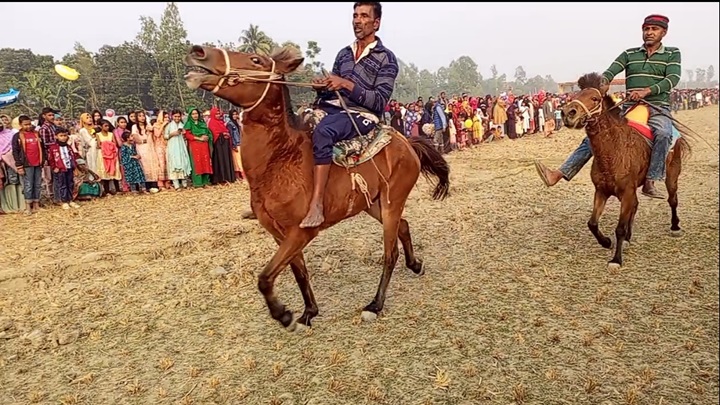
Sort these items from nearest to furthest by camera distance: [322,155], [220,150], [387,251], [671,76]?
[322,155]
[387,251]
[671,76]
[220,150]

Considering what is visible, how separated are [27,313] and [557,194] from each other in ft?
26.2

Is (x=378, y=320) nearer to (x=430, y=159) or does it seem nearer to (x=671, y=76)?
(x=430, y=159)

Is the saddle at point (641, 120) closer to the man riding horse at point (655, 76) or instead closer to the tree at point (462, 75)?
the man riding horse at point (655, 76)

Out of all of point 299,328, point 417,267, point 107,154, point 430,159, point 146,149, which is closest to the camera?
point 299,328

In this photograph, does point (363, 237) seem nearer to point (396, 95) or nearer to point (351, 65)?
point (351, 65)

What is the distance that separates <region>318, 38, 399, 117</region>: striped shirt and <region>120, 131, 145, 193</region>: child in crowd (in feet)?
25.6

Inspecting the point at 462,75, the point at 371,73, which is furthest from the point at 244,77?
the point at 462,75

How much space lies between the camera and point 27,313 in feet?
15.8

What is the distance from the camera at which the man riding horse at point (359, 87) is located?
391 centimetres

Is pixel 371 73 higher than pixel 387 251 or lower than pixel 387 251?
higher

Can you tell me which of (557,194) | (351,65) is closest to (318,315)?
(351,65)

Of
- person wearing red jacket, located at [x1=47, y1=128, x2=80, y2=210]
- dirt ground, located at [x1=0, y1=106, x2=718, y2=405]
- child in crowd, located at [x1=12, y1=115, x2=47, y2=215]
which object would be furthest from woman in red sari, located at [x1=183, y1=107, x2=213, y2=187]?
dirt ground, located at [x1=0, y1=106, x2=718, y2=405]

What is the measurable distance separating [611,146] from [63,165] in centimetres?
911

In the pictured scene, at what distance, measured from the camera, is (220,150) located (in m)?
11.8
